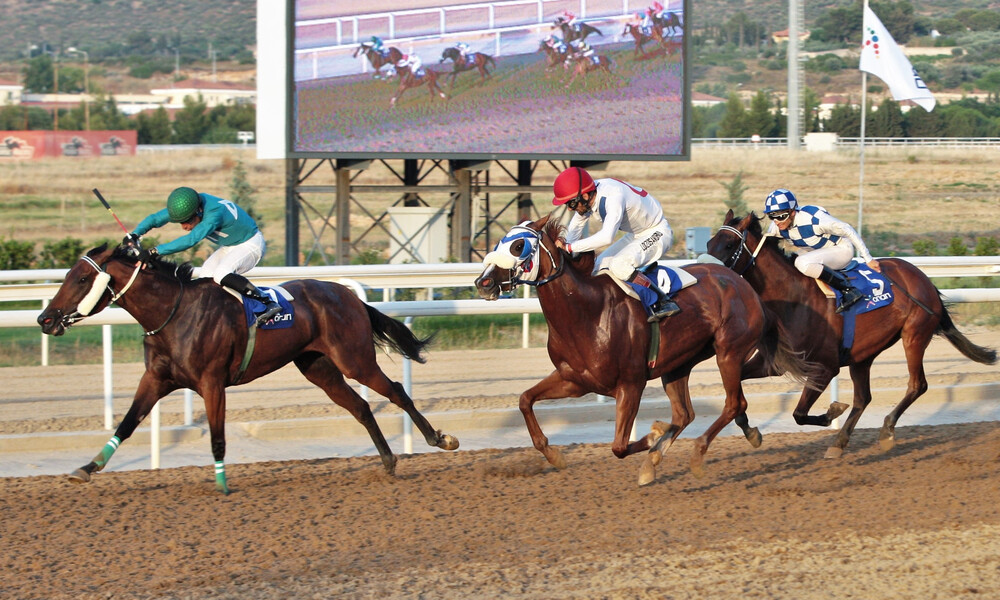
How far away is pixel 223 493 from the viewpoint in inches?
232

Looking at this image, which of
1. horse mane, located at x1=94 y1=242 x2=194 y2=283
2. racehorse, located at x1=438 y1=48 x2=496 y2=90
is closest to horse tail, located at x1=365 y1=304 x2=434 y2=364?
horse mane, located at x1=94 y1=242 x2=194 y2=283

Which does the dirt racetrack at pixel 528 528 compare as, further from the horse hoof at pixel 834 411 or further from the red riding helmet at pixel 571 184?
the red riding helmet at pixel 571 184

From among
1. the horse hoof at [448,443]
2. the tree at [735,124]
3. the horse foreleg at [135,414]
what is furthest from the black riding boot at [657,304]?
the tree at [735,124]

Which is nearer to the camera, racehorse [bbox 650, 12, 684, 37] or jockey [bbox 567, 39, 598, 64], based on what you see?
jockey [bbox 567, 39, 598, 64]

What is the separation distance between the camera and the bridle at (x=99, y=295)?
5.76m

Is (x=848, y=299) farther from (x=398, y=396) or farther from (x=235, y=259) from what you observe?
(x=235, y=259)

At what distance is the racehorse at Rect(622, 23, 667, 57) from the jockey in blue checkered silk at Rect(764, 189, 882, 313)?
Answer: 9.57m

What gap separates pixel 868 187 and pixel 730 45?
70.2 meters

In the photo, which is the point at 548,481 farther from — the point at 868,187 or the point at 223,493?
the point at 868,187

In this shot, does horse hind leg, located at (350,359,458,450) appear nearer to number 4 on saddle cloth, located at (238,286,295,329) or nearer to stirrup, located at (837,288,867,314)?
number 4 on saddle cloth, located at (238,286,295,329)

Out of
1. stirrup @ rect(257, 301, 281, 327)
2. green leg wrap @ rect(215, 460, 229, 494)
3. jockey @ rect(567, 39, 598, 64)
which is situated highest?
jockey @ rect(567, 39, 598, 64)

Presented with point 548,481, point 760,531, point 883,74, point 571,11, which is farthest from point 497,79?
point 760,531

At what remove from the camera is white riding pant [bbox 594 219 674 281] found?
238 inches

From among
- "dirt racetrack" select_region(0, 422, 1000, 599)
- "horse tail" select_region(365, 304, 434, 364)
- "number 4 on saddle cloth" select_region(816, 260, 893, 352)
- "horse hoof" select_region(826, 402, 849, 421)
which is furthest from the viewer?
"horse hoof" select_region(826, 402, 849, 421)
